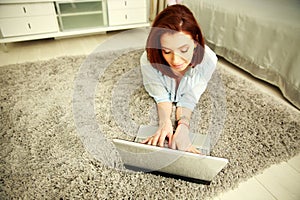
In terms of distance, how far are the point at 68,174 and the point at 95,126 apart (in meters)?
0.23

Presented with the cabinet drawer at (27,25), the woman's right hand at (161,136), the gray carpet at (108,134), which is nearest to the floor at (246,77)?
the gray carpet at (108,134)

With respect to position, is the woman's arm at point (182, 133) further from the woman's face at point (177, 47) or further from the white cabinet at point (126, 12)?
the white cabinet at point (126, 12)

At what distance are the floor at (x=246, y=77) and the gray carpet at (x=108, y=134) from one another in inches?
1.0

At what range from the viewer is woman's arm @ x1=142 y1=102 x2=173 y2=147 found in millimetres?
646

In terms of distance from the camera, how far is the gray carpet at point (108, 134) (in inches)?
24.0

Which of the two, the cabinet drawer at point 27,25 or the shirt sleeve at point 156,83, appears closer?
the shirt sleeve at point 156,83

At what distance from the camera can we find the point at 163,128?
71 cm

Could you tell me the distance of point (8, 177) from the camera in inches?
25.1

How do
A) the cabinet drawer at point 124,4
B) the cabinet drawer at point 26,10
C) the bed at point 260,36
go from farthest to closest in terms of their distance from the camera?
the cabinet drawer at point 124,4 → the cabinet drawer at point 26,10 → the bed at point 260,36

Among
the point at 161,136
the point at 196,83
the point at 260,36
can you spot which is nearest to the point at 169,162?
the point at 161,136

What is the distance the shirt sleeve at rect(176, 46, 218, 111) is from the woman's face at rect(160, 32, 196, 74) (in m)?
0.18

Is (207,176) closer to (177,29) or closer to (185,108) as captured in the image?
(185,108)

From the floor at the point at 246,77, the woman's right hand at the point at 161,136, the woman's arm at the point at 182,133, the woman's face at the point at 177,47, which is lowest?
the floor at the point at 246,77

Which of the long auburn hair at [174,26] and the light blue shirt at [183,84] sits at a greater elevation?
the long auburn hair at [174,26]
